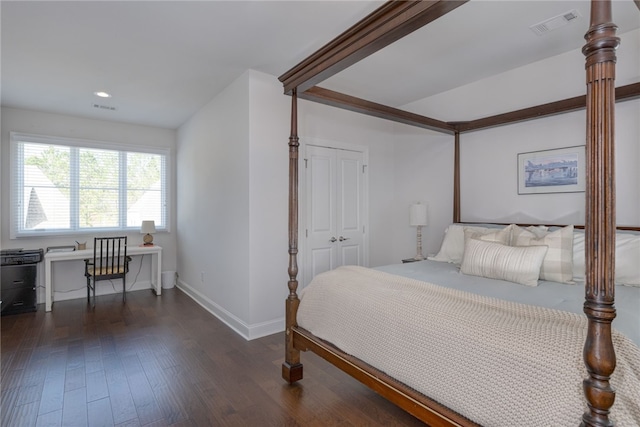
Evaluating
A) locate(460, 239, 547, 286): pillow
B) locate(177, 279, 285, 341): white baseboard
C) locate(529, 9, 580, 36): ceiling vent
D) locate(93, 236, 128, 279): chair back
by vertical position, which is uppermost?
locate(529, 9, 580, 36): ceiling vent

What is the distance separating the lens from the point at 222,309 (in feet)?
12.6

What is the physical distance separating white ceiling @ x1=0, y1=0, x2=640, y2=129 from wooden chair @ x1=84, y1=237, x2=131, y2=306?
1.97 meters

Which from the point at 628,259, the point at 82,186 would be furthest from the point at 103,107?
the point at 628,259

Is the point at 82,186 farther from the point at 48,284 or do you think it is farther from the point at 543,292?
the point at 543,292

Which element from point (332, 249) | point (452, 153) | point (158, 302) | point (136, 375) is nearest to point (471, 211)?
point (452, 153)

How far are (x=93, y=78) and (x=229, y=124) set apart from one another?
1445mm

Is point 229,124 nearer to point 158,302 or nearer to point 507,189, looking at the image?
point 158,302

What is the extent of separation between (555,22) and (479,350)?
2479 mm

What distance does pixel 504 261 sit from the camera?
239 centimetres

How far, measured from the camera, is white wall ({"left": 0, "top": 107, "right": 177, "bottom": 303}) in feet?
14.4

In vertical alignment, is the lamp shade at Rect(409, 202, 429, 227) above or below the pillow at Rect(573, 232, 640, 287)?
above

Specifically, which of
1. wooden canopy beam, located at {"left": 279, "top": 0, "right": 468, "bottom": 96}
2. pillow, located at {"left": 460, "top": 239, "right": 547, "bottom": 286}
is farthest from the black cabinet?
pillow, located at {"left": 460, "top": 239, "right": 547, "bottom": 286}

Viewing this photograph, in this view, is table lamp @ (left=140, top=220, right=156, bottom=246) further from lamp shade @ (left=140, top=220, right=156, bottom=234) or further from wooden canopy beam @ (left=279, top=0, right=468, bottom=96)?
wooden canopy beam @ (left=279, top=0, right=468, bottom=96)

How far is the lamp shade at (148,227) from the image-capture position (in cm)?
512
